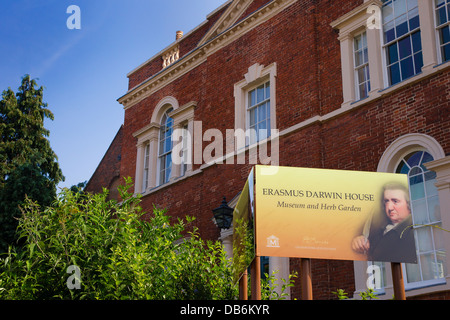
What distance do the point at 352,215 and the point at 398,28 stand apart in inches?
307

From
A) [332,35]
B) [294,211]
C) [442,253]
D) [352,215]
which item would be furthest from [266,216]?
[332,35]

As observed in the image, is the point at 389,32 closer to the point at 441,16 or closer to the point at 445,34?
the point at 441,16

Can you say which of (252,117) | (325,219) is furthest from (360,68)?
(325,219)

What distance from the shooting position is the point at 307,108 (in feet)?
45.3

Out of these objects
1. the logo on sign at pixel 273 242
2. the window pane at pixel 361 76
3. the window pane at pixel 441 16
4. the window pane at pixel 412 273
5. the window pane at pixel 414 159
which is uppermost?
the window pane at pixel 441 16

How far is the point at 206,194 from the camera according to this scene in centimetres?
1614

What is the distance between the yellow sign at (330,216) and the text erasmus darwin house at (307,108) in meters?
4.70

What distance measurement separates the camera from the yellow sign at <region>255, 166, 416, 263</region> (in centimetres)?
582

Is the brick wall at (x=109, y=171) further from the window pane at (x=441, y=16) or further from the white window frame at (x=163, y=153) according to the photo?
the window pane at (x=441, y=16)

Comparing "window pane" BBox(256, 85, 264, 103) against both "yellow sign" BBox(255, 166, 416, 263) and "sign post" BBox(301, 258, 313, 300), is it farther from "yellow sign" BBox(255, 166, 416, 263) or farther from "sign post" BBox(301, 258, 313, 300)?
"sign post" BBox(301, 258, 313, 300)

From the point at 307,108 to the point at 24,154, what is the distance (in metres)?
15.8

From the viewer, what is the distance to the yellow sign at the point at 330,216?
582cm

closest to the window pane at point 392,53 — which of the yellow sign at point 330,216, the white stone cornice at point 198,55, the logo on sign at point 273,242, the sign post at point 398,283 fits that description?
the white stone cornice at point 198,55

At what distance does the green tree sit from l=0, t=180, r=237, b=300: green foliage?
14.5 metres
